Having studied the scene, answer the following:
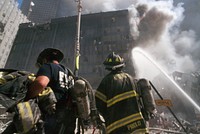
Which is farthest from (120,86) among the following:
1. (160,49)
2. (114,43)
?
(160,49)

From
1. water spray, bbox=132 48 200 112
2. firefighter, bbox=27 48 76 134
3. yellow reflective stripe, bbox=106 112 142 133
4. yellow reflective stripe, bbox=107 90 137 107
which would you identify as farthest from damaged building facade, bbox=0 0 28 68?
yellow reflective stripe, bbox=106 112 142 133

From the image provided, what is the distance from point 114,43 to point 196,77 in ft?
68.9

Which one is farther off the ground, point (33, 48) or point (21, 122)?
point (33, 48)

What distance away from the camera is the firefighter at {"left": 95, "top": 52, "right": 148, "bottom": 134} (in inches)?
113

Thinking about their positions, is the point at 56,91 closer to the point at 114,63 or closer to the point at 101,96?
the point at 101,96

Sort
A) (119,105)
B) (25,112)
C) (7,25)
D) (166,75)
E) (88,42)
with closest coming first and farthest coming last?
(25,112), (119,105), (166,75), (88,42), (7,25)

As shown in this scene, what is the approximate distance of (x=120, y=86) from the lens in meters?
3.18

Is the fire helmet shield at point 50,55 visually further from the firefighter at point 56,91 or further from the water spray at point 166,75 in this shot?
the water spray at point 166,75

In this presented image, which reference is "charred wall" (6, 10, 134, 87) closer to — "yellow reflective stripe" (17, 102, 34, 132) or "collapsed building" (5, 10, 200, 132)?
"collapsed building" (5, 10, 200, 132)

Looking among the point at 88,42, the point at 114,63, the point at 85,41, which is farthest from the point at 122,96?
the point at 85,41

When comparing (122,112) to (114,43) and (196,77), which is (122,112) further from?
(196,77)

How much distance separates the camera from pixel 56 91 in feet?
8.99

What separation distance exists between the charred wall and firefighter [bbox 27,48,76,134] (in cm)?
3063

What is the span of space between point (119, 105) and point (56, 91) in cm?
105
